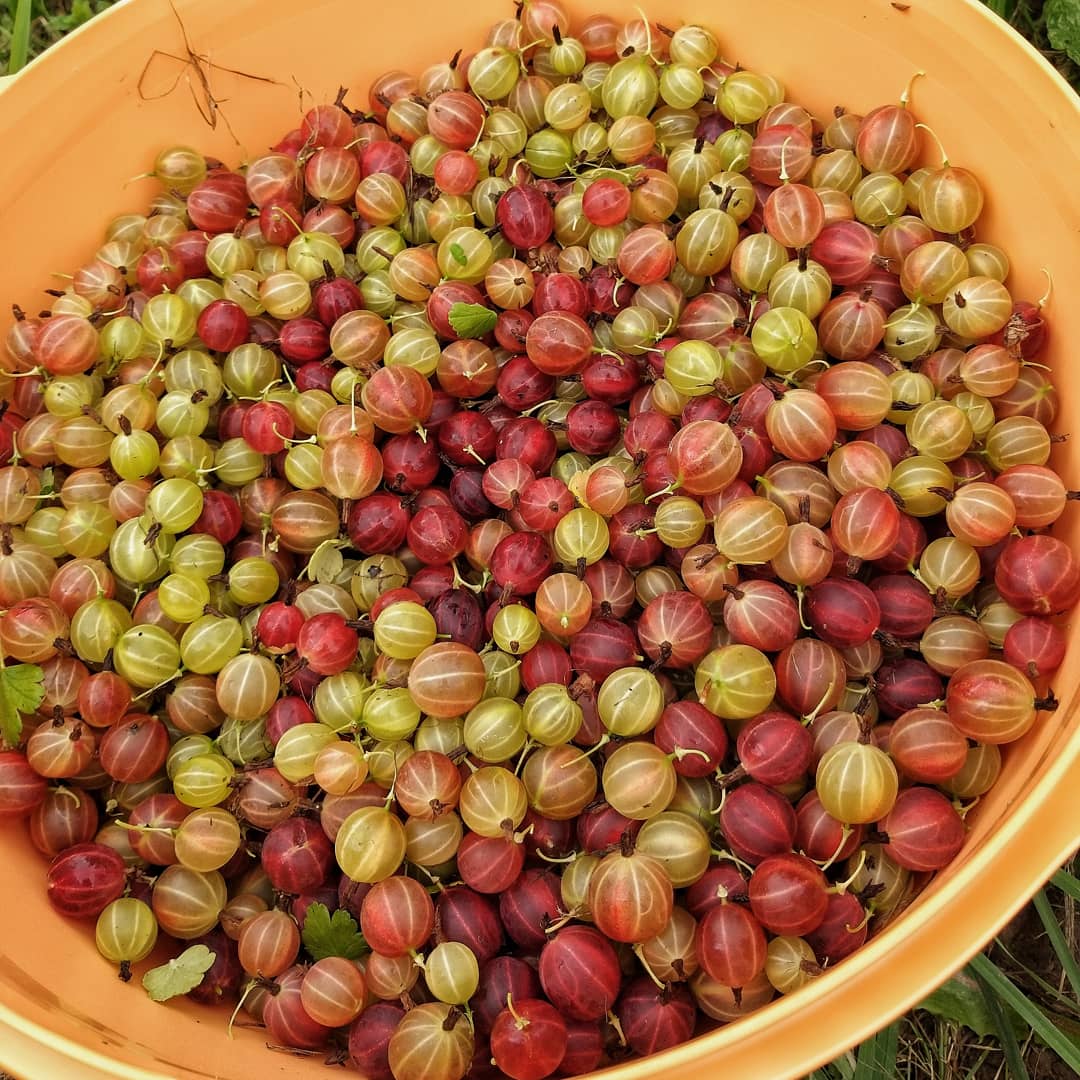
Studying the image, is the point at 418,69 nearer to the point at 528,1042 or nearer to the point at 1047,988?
the point at 528,1042

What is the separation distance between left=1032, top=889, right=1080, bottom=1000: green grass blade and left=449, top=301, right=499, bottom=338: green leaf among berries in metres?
1.87

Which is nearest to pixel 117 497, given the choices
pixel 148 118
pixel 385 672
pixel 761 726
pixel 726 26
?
pixel 385 672

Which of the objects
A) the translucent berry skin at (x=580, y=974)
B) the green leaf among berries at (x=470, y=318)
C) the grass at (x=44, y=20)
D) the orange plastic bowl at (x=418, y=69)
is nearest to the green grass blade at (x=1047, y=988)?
the orange plastic bowl at (x=418, y=69)

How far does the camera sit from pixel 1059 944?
216 centimetres

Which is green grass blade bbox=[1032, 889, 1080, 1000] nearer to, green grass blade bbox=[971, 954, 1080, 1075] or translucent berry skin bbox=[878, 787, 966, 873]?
green grass blade bbox=[971, 954, 1080, 1075]

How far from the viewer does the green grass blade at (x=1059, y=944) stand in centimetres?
→ 213

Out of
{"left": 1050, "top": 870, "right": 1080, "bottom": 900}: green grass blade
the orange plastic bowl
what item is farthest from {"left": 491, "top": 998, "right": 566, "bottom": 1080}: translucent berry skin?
{"left": 1050, "top": 870, "right": 1080, "bottom": 900}: green grass blade

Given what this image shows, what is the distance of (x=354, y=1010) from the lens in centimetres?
161

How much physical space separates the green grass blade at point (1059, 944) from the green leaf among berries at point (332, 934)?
1.58m

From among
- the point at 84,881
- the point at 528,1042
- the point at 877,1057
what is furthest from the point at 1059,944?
the point at 84,881

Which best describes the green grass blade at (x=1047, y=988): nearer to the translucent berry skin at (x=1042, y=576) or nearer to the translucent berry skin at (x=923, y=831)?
the translucent berry skin at (x=923, y=831)

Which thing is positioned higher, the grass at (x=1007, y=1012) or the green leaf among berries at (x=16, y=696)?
the grass at (x=1007, y=1012)

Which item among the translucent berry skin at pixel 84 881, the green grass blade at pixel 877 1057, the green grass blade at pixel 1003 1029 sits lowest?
the translucent berry skin at pixel 84 881

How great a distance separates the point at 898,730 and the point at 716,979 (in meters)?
0.55
